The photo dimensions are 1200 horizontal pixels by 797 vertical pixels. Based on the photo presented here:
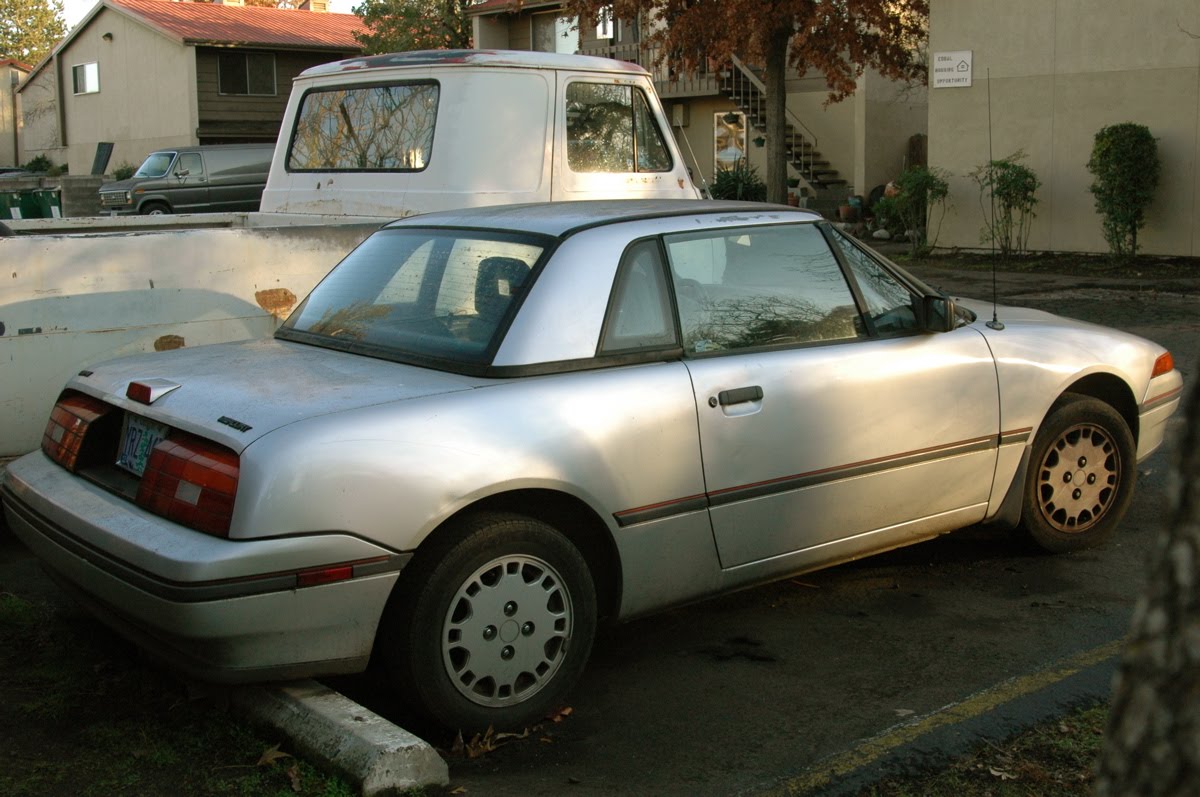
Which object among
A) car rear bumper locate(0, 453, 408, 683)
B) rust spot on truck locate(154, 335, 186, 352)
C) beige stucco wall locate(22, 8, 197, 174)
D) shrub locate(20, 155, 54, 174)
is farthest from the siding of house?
car rear bumper locate(0, 453, 408, 683)

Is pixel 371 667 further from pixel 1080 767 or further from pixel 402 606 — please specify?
pixel 1080 767

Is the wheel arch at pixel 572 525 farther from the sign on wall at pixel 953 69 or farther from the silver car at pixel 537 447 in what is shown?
the sign on wall at pixel 953 69

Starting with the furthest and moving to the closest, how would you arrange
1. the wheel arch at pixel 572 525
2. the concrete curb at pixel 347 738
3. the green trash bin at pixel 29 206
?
the green trash bin at pixel 29 206
the wheel arch at pixel 572 525
the concrete curb at pixel 347 738

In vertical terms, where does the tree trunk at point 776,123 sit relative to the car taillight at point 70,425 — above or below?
above

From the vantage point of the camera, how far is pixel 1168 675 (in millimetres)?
1587

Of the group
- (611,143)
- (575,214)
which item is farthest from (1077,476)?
(611,143)

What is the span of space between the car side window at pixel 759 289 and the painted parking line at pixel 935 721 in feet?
4.62

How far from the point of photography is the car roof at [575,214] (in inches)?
182

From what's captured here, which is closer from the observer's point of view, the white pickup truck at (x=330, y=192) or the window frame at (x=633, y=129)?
the white pickup truck at (x=330, y=192)

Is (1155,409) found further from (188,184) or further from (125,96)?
(125,96)

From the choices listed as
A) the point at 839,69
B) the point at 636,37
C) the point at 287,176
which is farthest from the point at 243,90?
the point at 287,176

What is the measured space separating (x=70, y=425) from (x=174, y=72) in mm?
37083

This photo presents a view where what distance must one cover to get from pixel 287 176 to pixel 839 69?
12.6m

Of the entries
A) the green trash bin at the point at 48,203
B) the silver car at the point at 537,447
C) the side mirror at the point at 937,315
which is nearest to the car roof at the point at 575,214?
the silver car at the point at 537,447
